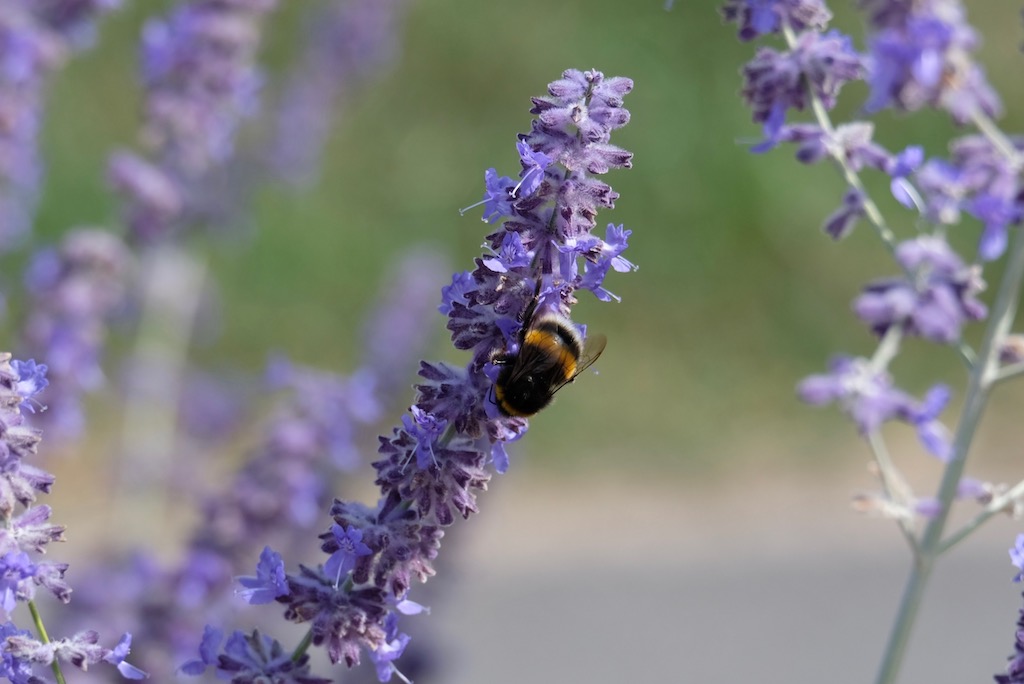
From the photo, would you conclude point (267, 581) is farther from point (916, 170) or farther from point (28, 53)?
point (28, 53)

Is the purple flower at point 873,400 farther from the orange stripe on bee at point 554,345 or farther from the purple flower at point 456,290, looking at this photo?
the purple flower at point 456,290

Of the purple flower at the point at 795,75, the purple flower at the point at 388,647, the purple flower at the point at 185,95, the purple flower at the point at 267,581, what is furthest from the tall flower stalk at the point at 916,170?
the purple flower at the point at 185,95

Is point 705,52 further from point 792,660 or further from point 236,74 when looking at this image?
point 236,74

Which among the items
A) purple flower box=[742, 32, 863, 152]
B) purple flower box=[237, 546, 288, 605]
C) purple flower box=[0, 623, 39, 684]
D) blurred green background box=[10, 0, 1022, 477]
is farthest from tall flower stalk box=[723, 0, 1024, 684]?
blurred green background box=[10, 0, 1022, 477]

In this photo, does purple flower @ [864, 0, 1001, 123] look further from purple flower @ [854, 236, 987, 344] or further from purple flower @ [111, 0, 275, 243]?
purple flower @ [111, 0, 275, 243]

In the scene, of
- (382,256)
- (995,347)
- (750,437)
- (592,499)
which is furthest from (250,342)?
(995,347)
